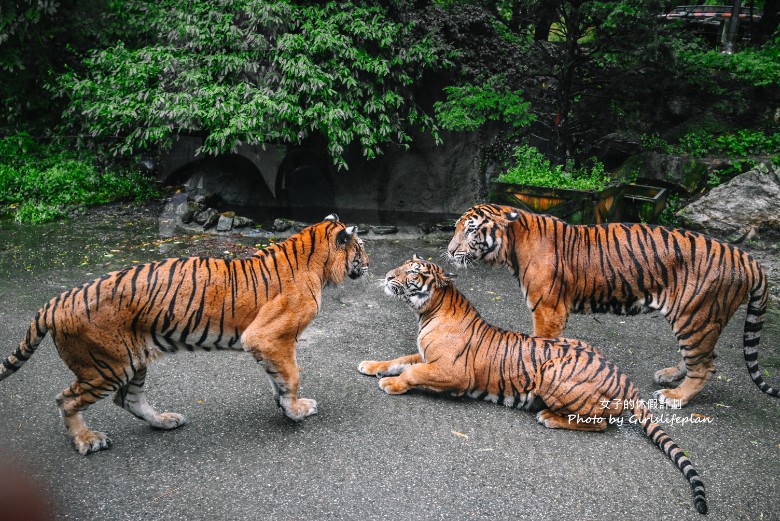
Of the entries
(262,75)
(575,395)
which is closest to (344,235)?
(575,395)

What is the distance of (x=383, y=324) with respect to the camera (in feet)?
20.5

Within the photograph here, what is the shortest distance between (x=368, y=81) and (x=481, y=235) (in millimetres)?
5738

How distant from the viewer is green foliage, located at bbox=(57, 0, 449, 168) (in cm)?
934

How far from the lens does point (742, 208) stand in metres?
8.43

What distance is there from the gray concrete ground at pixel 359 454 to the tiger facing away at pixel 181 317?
0.27 m

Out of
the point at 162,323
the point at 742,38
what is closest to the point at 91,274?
the point at 162,323

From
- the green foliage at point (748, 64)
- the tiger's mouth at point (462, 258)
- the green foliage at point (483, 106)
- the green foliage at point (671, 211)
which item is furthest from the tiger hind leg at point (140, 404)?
the green foliage at point (748, 64)

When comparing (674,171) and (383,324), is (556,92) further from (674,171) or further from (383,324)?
(383,324)

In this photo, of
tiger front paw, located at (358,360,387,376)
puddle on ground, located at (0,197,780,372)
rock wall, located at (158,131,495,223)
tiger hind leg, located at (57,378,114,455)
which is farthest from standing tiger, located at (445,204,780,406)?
rock wall, located at (158,131,495,223)

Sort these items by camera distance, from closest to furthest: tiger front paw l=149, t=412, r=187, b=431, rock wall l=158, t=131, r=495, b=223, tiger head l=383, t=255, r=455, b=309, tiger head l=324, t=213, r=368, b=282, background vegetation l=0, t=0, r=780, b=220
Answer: tiger front paw l=149, t=412, r=187, b=431, tiger head l=324, t=213, r=368, b=282, tiger head l=383, t=255, r=455, b=309, background vegetation l=0, t=0, r=780, b=220, rock wall l=158, t=131, r=495, b=223

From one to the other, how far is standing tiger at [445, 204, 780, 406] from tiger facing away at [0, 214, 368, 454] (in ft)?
4.35

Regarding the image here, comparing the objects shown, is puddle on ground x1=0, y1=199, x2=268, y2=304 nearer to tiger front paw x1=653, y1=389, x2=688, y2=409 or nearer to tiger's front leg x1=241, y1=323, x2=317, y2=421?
tiger's front leg x1=241, y1=323, x2=317, y2=421

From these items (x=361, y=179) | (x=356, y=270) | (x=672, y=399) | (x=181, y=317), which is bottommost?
(x=672, y=399)

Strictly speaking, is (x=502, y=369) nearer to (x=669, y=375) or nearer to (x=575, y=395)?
(x=575, y=395)
